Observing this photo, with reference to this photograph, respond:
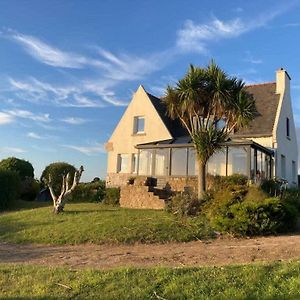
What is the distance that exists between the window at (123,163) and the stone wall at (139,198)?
8.95 metres

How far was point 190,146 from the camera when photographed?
23094 mm

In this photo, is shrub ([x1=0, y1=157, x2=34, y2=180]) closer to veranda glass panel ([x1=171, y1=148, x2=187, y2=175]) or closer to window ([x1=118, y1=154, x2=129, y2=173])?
window ([x1=118, y1=154, x2=129, y2=173])

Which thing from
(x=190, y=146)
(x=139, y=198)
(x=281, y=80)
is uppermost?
(x=281, y=80)

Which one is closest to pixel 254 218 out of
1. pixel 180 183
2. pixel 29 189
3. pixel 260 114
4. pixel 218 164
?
pixel 180 183

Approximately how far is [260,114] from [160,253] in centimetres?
1765

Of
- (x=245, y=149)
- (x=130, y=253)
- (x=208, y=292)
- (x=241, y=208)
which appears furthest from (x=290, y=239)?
(x=245, y=149)

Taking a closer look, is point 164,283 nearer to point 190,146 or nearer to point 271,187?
point 271,187

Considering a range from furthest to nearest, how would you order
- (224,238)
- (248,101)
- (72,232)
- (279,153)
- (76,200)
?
1. (76,200)
2. (279,153)
3. (248,101)
4. (72,232)
5. (224,238)

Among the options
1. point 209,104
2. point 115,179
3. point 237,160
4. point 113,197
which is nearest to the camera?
point 209,104

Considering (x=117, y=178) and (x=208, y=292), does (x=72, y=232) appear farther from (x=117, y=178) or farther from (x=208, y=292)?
(x=117, y=178)

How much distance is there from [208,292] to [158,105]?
24.8 meters

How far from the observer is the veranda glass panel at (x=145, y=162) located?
25531 millimetres

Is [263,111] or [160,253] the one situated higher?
[263,111]

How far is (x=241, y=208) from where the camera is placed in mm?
14102
